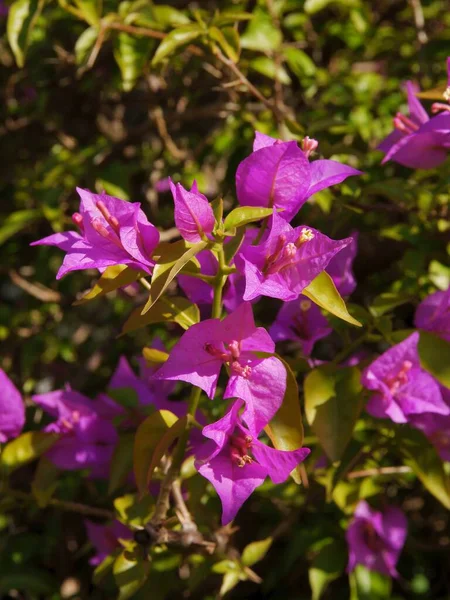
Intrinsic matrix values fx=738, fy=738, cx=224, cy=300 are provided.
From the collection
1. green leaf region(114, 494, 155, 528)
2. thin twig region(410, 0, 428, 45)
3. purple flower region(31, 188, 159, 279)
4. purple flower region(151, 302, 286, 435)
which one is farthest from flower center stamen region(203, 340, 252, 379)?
thin twig region(410, 0, 428, 45)

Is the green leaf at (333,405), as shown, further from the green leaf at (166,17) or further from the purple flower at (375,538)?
the green leaf at (166,17)

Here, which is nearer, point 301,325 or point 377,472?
point 301,325

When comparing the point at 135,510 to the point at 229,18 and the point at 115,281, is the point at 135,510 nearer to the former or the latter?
the point at 115,281

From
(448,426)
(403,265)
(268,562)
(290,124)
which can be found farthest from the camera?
(268,562)

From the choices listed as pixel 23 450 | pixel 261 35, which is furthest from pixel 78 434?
pixel 261 35

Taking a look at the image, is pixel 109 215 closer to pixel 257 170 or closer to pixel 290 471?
pixel 257 170

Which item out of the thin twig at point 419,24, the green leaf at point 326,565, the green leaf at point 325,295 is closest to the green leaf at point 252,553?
the green leaf at point 326,565

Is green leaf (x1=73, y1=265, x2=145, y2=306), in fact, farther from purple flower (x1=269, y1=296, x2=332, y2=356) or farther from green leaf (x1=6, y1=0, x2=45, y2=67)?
green leaf (x1=6, y1=0, x2=45, y2=67)

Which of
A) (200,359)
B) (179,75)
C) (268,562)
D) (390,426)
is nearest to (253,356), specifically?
(200,359)
